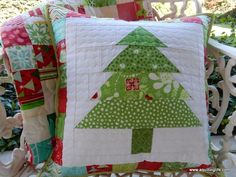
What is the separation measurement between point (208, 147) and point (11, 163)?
0.52 metres

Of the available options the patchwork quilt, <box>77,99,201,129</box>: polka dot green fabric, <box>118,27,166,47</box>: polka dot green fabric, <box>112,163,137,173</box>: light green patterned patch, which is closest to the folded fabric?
the patchwork quilt

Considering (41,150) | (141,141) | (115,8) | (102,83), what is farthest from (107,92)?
(115,8)

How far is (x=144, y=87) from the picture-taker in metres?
0.82

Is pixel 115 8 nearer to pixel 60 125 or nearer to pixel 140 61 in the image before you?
pixel 140 61

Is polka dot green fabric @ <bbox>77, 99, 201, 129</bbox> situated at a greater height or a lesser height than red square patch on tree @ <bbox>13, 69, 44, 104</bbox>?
Result: lesser

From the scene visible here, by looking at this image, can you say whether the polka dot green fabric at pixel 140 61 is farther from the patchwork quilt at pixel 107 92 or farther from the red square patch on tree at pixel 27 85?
the red square patch on tree at pixel 27 85

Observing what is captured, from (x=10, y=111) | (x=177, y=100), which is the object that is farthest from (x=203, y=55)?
(x=10, y=111)

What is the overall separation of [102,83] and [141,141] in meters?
0.17

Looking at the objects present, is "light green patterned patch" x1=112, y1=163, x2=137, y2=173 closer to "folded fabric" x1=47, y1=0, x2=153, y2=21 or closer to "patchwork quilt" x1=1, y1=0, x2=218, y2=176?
"patchwork quilt" x1=1, y1=0, x2=218, y2=176

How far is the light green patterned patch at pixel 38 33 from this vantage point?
868 mm

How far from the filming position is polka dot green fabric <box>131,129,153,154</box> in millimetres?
820

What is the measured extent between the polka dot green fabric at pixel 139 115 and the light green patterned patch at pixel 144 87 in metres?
0.01

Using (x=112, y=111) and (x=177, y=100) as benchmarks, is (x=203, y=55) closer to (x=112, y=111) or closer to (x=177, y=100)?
(x=177, y=100)

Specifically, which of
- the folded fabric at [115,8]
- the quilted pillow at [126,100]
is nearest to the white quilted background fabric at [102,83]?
the quilted pillow at [126,100]
